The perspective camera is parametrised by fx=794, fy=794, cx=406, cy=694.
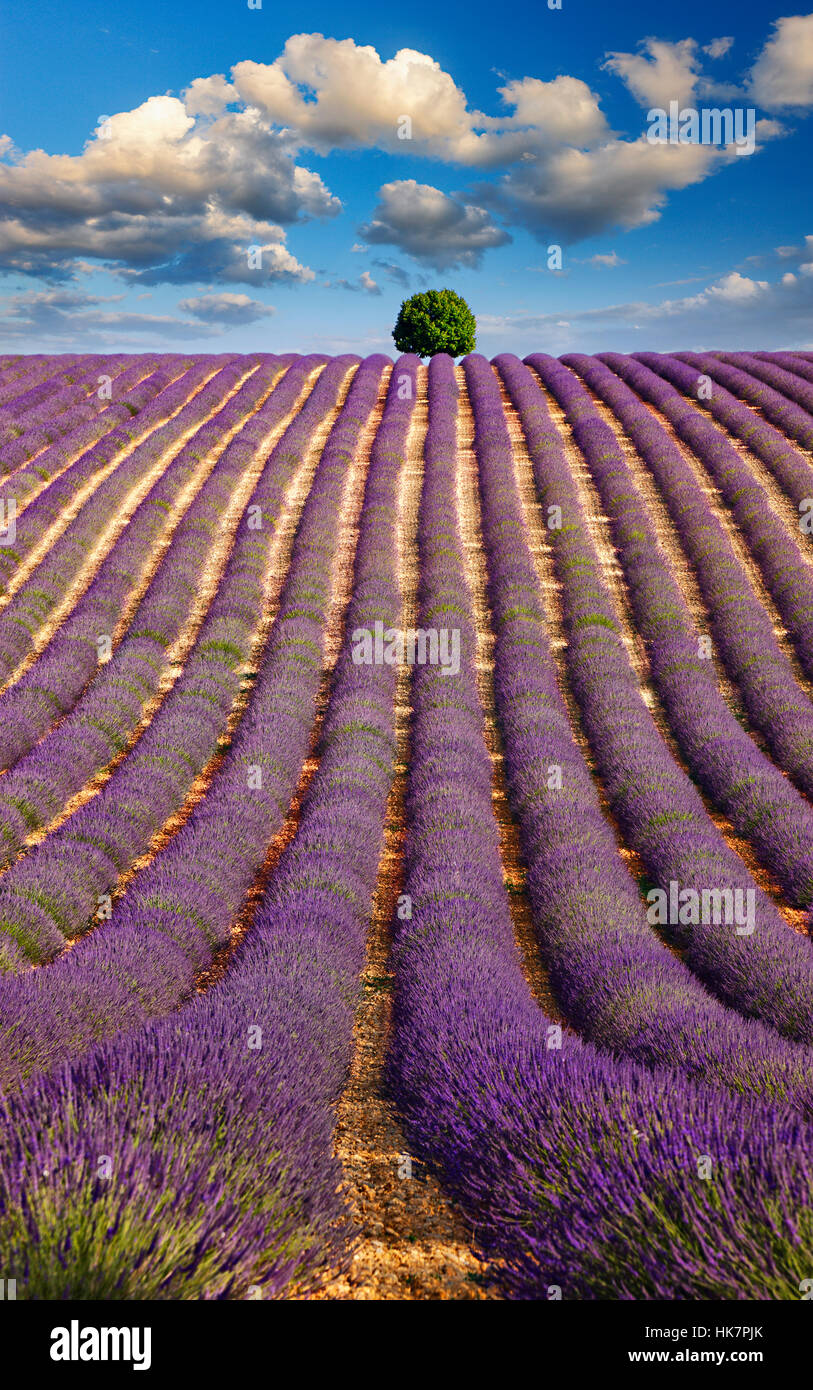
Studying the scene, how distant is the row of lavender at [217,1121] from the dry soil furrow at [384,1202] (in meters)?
0.18

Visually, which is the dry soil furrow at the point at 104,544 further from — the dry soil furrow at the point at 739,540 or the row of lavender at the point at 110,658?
the dry soil furrow at the point at 739,540

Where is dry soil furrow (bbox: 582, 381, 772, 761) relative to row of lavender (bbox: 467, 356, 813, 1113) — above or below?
above

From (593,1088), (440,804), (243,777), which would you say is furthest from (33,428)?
(593,1088)

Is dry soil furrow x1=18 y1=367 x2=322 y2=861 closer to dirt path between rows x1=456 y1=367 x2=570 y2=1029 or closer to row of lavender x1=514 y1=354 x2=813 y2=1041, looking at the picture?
dirt path between rows x1=456 y1=367 x2=570 y2=1029

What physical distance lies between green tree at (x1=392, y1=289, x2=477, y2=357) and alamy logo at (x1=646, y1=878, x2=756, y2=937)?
35.5m

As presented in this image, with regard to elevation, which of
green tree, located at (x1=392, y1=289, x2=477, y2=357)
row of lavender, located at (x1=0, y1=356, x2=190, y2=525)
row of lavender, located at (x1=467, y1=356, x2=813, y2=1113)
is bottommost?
row of lavender, located at (x1=467, y1=356, x2=813, y2=1113)

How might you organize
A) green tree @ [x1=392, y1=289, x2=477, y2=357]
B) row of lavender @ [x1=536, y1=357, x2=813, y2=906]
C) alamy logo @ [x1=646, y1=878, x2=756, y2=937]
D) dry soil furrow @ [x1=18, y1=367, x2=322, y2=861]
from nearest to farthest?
alamy logo @ [x1=646, y1=878, x2=756, y2=937] < row of lavender @ [x1=536, y1=357, x2=813, y2=906] < dry soil furrow @ [x1=18, y1=367, x2=322, y2=861] < green tree @ [x1=392, y1=289, x2=477, y2=357]

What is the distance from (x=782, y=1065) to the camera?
3363 millimetres

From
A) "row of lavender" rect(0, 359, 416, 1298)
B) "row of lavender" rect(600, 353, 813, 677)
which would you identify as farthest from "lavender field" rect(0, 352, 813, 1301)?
"row of lavender" rect(600, 353, 813, 677)

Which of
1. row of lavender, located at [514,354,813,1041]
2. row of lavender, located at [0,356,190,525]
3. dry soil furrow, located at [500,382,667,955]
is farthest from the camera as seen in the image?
row of lavender, located at [0,356,190,525]
